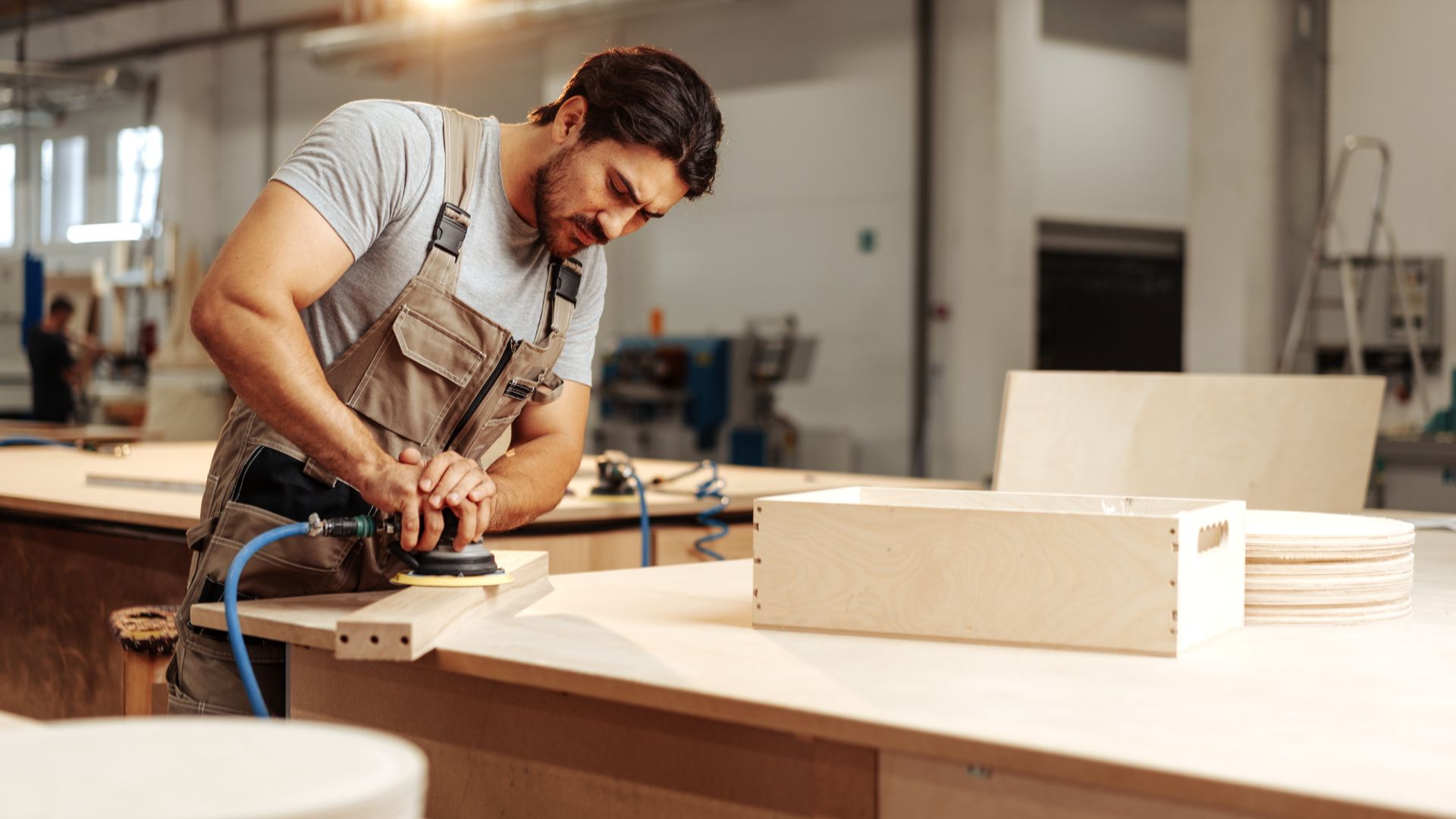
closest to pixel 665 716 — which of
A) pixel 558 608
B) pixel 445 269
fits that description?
pixel 558 608

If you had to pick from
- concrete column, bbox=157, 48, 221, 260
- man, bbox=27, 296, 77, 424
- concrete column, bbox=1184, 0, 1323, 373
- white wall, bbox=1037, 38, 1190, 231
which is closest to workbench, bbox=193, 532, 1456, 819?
concrete column, bbox=1184, 0, 1323, 373

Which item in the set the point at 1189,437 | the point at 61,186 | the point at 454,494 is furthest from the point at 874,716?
the point at 61,186

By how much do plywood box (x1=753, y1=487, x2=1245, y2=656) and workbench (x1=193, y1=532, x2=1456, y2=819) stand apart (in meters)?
0.03

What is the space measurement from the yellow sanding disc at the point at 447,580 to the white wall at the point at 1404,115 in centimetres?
502

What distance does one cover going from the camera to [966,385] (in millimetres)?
7750

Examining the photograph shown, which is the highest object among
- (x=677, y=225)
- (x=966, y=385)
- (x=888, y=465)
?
(x=677, y=225)

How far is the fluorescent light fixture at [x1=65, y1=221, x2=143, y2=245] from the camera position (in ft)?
40.8

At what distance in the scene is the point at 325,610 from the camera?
1.46m

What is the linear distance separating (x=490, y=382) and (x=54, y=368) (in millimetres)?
7553

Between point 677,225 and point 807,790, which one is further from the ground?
point 677,225

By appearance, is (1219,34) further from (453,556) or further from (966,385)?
(453,556)

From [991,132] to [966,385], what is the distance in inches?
57.2

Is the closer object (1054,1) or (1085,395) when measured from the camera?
(1085,395)

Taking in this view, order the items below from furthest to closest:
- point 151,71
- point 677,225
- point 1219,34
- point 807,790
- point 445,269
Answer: point 151,71 < point 677,225 < point 1219,34 < point 445,269 < point 807,790
